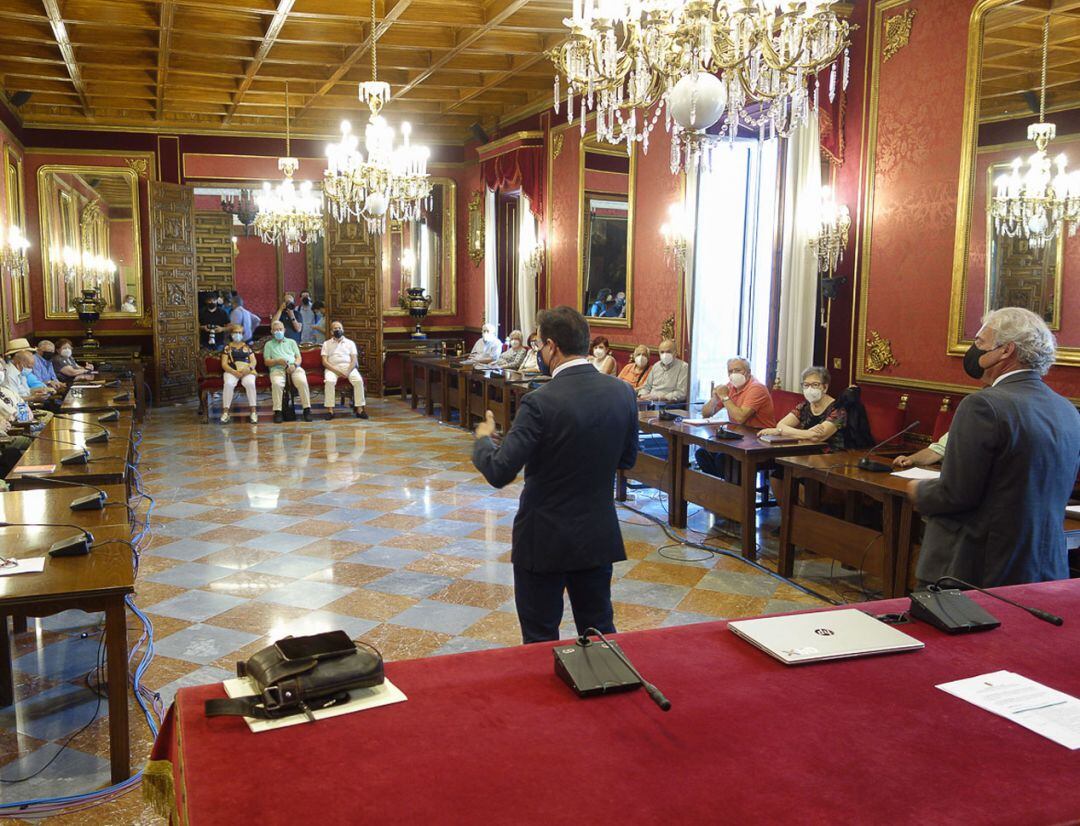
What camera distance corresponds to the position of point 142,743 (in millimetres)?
3398

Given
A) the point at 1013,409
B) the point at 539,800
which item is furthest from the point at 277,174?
Answer: the point at 539,800

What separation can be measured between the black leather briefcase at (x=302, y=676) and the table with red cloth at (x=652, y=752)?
0.15ft

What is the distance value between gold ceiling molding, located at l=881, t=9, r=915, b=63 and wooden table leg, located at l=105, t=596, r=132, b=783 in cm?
594

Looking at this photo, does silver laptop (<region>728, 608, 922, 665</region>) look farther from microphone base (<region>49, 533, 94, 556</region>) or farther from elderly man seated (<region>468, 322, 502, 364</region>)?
elderly man seated (<region>468, 322, 502, 364</region>)

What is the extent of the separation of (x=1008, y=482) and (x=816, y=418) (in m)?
3.31

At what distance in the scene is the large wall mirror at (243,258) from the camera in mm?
18094

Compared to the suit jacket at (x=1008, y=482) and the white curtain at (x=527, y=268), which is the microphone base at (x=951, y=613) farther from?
the white curtain at (x=527, y=268)

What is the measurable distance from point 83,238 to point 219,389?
3734 mm

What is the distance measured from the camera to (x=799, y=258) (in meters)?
7.17

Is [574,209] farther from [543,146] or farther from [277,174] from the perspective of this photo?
[277,174]

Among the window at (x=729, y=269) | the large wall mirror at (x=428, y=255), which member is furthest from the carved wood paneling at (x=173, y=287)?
the window at (x=729, y=269)

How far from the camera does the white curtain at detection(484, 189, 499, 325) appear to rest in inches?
537

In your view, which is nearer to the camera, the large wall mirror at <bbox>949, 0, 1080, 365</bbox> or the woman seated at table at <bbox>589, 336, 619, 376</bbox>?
the large wall mirror at <bbox>949, 0, 1080, 365</bbox>

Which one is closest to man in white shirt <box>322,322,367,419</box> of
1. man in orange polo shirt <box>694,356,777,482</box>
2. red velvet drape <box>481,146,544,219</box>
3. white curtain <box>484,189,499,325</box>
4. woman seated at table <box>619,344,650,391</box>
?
white curtain <box>484,189,499,325</box>
